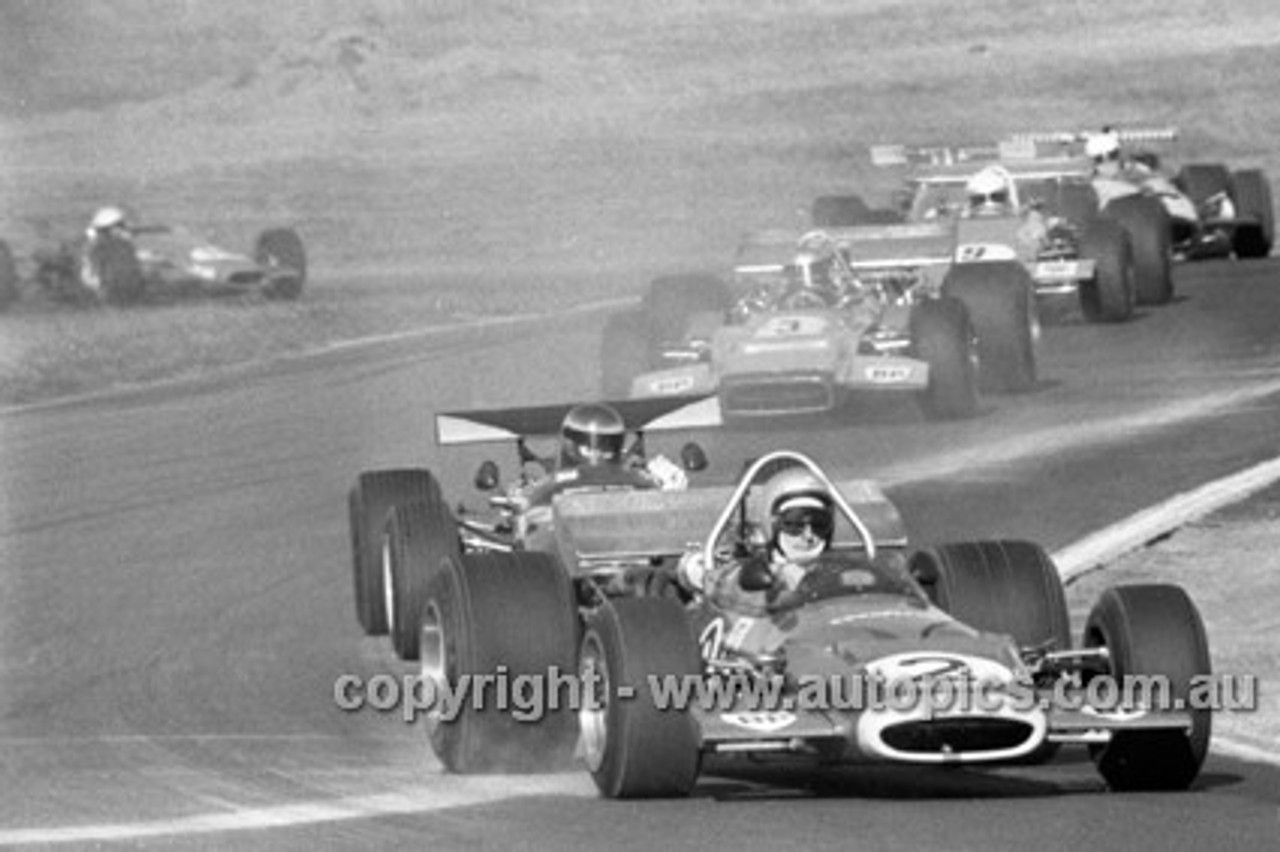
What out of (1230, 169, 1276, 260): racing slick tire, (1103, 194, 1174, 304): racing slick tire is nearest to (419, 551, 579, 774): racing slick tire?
(1103, 194, 1174, 304): racing slick tire

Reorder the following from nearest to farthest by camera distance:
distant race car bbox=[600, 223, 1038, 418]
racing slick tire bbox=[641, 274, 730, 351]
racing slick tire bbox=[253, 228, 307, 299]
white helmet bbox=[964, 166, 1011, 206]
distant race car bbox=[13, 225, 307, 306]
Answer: distant race car bbox=[600, 223, 1038, 418] → racing slick tire bbox=[641, 274, 730, 351] → white helmet bbox=[964, 166, 1011, 206] → distant race car bbox=[13, 225, 307, 306] → racing slick tire bbox=[253, 228, 307, 299]

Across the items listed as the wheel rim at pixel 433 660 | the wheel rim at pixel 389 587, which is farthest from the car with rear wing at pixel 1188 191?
the wheel rim at pixel 433 660

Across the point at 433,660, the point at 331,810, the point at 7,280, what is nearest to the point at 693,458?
the point at 433,660

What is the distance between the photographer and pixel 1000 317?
2727cm

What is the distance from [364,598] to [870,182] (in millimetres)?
36344

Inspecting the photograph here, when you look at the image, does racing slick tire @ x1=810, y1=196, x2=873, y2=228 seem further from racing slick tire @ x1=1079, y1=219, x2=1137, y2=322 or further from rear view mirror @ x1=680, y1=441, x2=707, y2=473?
rear view mirror @ x1=680, y1=441, x2=707, y2=473

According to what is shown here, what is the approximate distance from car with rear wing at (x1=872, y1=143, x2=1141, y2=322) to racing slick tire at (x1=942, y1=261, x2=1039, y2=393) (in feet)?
6.33

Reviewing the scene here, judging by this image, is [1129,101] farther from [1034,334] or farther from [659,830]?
[659,830]

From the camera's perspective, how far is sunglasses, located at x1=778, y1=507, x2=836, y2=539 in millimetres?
13883

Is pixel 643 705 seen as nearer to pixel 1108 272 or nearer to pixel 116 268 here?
pixel 1108 272

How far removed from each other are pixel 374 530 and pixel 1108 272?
14.8 metres

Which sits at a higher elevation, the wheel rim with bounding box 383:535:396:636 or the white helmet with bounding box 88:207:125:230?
the white helmet with bounding box 88:207:125:230

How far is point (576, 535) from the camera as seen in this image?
1524 centimetres

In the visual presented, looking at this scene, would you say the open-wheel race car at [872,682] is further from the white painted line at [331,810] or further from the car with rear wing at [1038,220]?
the car with rear wing at [1038,220]
